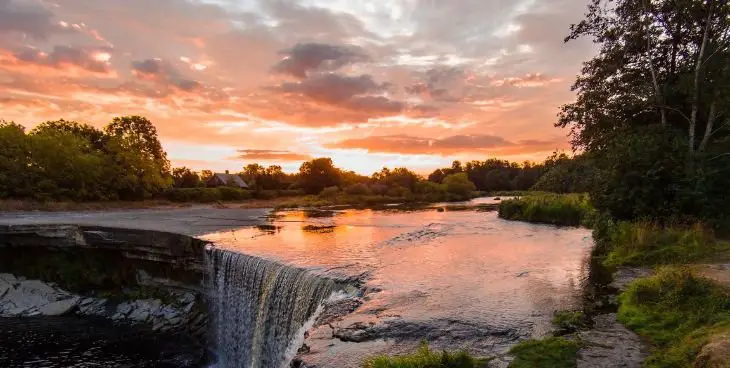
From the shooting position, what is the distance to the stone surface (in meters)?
6.21

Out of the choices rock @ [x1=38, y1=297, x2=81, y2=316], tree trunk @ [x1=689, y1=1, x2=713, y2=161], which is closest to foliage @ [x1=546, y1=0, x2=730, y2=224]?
tree trunk @ [x1=689, y1=1, x2=713, y2=161]

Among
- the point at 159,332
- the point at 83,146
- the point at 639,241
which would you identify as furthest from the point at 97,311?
the point at 83,146

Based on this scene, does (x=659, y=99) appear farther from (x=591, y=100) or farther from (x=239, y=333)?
(x=239, y=333)

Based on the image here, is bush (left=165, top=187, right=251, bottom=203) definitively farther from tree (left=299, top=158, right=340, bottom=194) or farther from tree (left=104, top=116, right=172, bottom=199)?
tree (left=299, top=158, right=340, bottom=194)

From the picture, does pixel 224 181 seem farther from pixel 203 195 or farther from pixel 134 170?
pixel 134 170

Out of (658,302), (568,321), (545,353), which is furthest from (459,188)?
(545,353)

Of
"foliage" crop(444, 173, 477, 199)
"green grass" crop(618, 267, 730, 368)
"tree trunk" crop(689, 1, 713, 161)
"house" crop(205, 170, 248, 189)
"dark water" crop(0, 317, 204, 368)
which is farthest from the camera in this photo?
"house" crop(205, 170, 248, 189)

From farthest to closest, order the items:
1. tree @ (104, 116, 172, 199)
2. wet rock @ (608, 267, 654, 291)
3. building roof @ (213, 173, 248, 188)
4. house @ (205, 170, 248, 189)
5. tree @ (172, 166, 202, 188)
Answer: building roof @ (213, 173, 248, 188) < house @ (205, 170, 248, 189) < tree @ (172, 166, 202, 188) < tree @ (104, 116, 172, 199) < wet rock @ (608, 267, 654, 291)

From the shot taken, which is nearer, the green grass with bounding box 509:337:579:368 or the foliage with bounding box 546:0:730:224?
the green grass with bounding box 509:337:579:368

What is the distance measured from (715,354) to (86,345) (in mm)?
18137

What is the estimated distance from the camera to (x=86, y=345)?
1561 cm

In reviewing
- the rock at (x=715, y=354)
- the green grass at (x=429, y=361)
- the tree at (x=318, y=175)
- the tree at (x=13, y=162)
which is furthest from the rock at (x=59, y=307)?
the tree at (x=318, y=175)

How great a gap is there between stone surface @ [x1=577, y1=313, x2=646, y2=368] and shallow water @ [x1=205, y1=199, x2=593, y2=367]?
0.91 m

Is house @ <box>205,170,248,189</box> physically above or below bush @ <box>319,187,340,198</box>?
above
